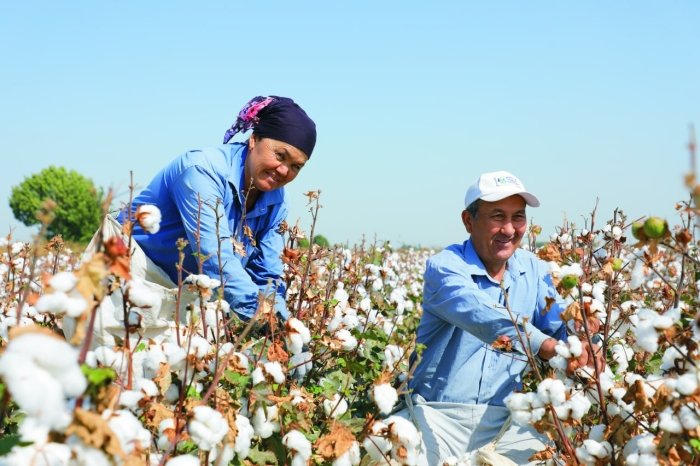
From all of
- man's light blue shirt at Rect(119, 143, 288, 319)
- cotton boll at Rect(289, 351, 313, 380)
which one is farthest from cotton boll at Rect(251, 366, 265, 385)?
man's light blue shirt at Rect(119, 143, 288, 319)

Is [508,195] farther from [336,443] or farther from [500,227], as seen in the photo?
[336,443]

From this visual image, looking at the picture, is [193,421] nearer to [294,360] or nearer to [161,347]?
[161,347]

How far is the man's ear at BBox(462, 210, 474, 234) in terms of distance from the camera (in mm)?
3043

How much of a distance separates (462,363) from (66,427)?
2.09m

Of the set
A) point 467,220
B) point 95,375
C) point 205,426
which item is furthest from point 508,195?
point 95,375

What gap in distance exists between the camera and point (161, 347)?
1.75m

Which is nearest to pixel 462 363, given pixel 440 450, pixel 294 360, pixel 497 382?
pixel 497 382

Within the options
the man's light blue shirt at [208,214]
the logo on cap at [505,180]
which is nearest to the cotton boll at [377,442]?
the man's light blue shirt at [208,214]

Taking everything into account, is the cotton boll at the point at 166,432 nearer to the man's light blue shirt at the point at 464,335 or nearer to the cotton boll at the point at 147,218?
the cotton boll at the point at 147,218

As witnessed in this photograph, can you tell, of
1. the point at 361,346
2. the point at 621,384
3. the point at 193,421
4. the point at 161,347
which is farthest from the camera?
the point at 361,346

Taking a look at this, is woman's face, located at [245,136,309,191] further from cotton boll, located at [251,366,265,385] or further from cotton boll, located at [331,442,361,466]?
cotton boll, located at [331,442,361,466]

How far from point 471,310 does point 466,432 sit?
1.71 ft

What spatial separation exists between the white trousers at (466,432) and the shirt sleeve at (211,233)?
80 centimetres

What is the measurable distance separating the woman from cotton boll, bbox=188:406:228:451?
1.50 metres
